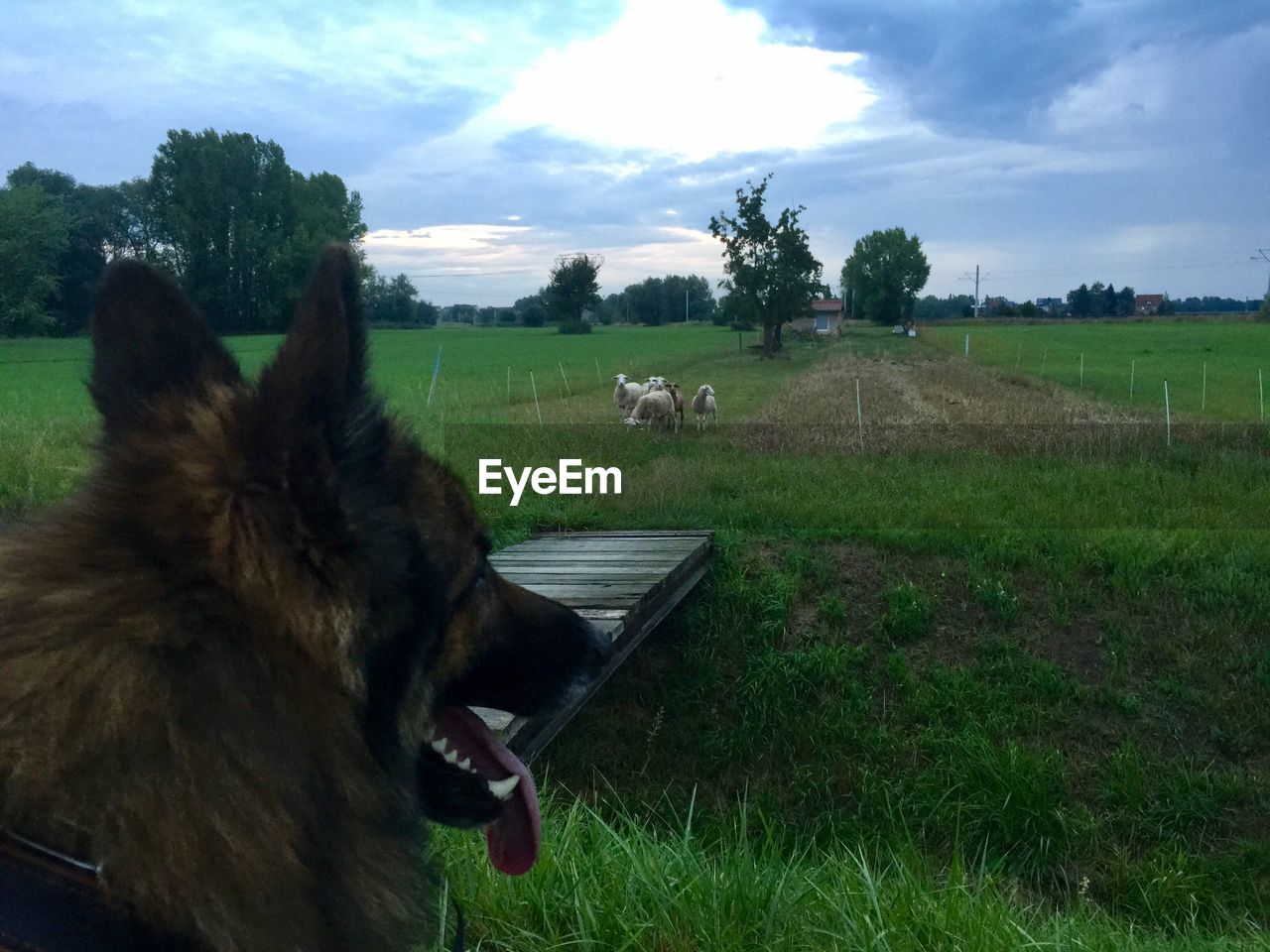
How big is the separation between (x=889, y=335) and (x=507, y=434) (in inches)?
147

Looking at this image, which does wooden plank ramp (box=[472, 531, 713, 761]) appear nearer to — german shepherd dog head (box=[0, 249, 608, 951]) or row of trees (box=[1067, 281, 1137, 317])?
german shepherd dog head (box=[0, 249, 608, 951])

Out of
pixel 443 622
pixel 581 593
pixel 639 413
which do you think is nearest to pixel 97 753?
pixel 443 622

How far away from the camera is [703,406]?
1002 cm

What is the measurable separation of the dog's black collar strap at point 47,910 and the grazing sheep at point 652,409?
8.69 m

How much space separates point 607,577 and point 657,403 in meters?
3.67

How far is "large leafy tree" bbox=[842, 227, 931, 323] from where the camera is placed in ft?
30.3

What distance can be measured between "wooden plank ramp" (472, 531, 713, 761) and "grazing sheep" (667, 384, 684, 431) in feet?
5.89

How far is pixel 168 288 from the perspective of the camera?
5.10ft

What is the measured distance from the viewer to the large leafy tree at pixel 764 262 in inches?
349

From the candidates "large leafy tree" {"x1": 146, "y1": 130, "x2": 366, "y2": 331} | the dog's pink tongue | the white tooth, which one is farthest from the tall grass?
"large leafy tree" {"x1": 146, "y1": 130, "x2": 366, "y2": 331}

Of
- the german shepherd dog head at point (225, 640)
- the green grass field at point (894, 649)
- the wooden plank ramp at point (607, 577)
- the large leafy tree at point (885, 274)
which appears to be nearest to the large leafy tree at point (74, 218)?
the green grass field at point (894, 649)

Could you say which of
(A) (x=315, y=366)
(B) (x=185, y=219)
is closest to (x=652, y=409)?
(B) (x=185, y=219)

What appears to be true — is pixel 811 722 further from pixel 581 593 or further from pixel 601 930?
pixel 601 930

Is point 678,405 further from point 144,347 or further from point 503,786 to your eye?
point 144,347
